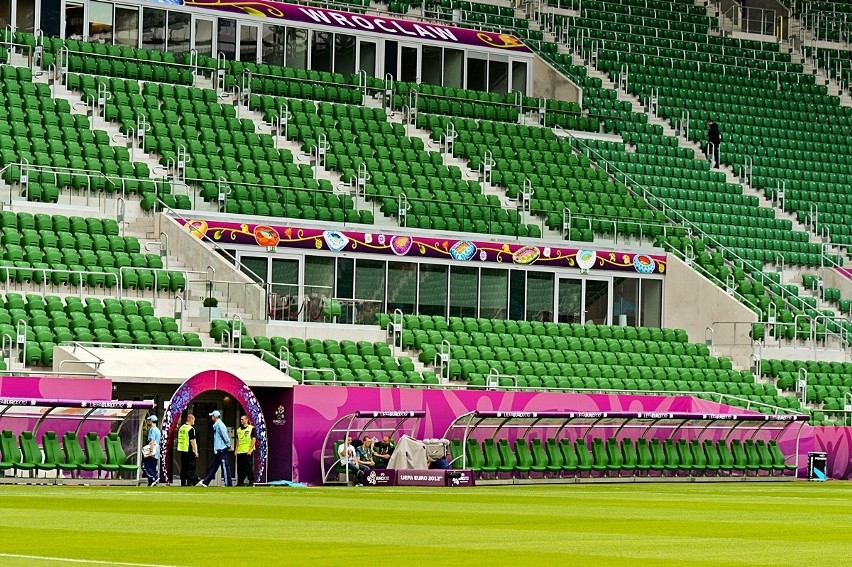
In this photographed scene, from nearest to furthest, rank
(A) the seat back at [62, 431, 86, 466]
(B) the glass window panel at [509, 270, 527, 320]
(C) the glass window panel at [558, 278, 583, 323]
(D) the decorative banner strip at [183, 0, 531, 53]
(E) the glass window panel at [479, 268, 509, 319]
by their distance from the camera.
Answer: (A) the seat back at [62, 431, 86, 466] < (E) the glass window panel at [479, 268, 509, 319] < (B) the glass window panel at [509, 270, 527, 320] < (C) the glass window panel at [558, 278, 583, 323] < (D) the decorative banner strip at [183, 0, 531, 53]

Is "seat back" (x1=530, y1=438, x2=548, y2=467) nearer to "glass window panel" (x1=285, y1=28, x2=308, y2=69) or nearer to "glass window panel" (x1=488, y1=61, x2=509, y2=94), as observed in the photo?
"glass window panel" (x1=285, y1=28, x2=308, y2=69)

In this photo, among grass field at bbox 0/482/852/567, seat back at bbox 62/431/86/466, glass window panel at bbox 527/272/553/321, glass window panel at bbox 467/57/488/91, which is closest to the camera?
grass field at bbox 0/482/852/567

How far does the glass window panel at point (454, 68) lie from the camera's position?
186ft

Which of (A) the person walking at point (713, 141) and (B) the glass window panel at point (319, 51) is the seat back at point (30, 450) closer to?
(B) the glass window panel at point (319, 51)

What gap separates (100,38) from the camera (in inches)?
1955

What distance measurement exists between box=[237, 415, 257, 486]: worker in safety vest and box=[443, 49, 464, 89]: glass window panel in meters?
26.0

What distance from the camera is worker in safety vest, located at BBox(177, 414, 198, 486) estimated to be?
102ft

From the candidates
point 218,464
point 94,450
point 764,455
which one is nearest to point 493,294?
point 764,455

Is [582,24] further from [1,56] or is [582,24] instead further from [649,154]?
[1,56]

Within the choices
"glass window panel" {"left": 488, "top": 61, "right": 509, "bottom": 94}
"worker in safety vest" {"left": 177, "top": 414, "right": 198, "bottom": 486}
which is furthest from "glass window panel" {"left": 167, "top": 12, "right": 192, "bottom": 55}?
"worker in safety vest" {"left": 177, "top": 414, "right": 198, "bottom": 486}

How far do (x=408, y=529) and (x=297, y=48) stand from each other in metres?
38.1

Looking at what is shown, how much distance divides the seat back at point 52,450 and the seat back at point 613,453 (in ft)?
42.2

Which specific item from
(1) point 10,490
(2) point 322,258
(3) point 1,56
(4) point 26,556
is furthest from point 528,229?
(4) point 26,556

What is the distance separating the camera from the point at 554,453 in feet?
120
